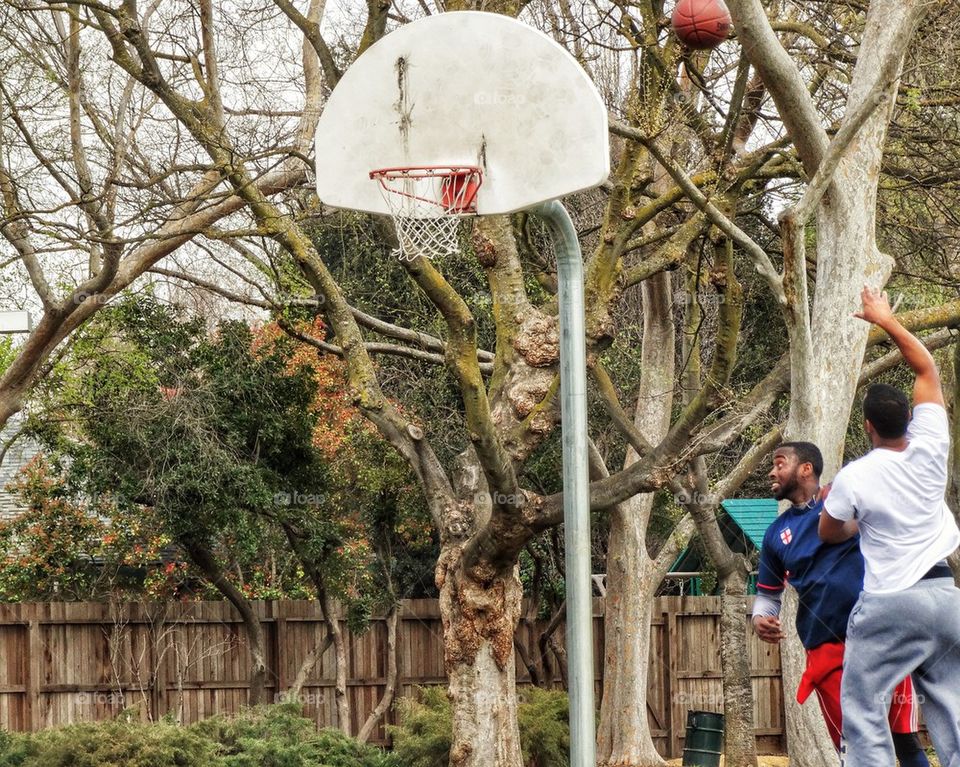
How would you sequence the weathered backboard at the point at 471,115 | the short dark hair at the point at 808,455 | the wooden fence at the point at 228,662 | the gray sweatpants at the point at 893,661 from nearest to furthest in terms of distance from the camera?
the gray sweatpants at the point at 893,661
the short dark hair at the point at 808,455
the weathered backboard at the point at 471,115
the wooden fence at the point at 228,662

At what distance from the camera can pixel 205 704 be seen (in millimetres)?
18125

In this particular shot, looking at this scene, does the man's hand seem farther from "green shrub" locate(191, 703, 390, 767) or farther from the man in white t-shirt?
"green shrub" locate(191, 703, 390, 767)

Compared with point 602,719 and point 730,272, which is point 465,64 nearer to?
point 730,272

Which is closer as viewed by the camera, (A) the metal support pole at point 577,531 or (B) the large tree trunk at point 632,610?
(A) the metal support pole at point 577,531

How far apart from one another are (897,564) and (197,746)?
307 inches

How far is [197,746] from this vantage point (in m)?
11.9

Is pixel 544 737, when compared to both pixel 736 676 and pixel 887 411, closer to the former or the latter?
pixel 736 676

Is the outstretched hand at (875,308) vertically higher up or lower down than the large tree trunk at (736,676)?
higher up

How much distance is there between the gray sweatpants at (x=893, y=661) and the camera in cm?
590

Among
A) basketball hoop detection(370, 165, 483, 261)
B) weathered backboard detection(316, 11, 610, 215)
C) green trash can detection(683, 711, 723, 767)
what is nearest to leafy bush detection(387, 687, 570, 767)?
green trash can detection(683, 711, 723, 767)

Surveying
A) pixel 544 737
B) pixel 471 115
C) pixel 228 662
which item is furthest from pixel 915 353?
pixel 228 662

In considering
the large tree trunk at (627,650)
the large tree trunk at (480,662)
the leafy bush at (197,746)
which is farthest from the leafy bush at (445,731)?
the large tree trunk at (627,650)

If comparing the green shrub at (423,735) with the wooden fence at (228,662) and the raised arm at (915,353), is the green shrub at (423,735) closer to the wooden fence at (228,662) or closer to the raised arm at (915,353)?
the wooden fence at (228,662)

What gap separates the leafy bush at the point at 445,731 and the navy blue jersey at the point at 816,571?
7.25 metres
